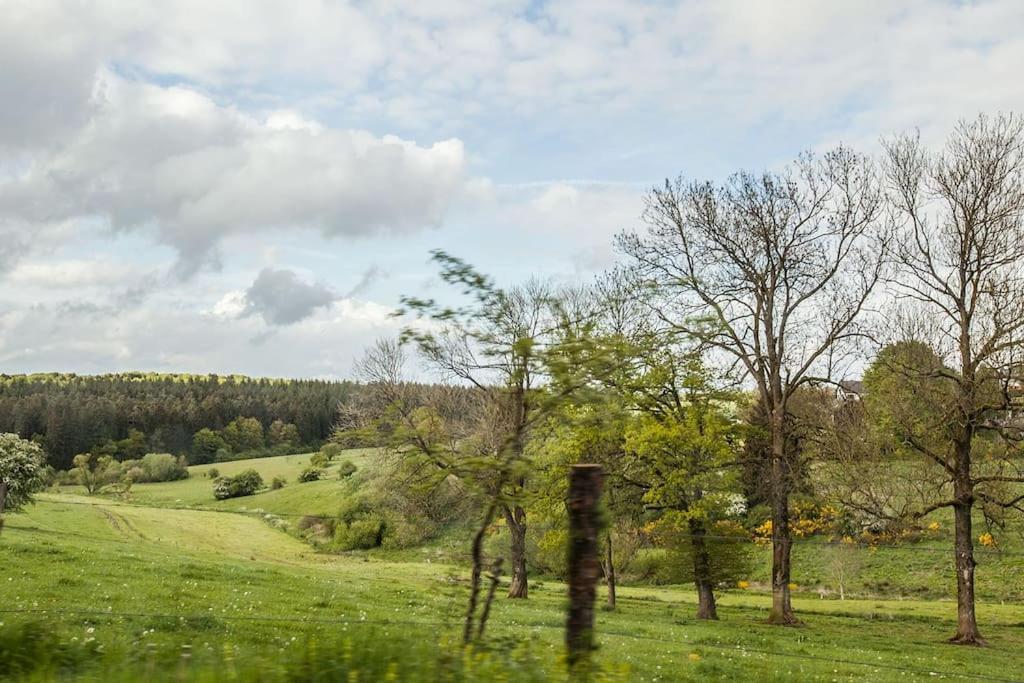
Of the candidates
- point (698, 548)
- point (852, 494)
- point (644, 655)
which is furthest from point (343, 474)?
point (644, 655)

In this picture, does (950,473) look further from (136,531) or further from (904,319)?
(136,531)

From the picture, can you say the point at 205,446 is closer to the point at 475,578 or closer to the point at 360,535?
the point at 360,535

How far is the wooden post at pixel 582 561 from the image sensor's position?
5500 millimetres

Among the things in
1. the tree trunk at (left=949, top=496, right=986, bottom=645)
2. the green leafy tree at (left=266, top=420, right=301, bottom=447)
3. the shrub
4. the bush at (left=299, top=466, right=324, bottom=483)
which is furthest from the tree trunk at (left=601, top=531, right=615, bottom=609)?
the green leafy tree at (left=266, top=420, right=301, bottom=447)

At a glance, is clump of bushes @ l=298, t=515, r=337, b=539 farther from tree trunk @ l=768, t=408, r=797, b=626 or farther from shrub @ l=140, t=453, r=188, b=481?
tree trunk @ l=768, t=408, r=797, b=626

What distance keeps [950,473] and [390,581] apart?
16.9 meters

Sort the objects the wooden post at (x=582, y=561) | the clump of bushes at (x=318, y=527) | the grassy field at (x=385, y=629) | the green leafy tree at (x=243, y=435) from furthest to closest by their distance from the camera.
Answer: the green leafy tree at (x=243, y=435)
the clump of bushes at (x=318, y=527)
the wooden post at (x=582, y=561)
the grassy field at (x=385, y=629)

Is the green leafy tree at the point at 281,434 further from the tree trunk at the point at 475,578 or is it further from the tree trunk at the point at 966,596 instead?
the tree trunk at the point at 475,578

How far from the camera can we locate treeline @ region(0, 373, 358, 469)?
256 ft

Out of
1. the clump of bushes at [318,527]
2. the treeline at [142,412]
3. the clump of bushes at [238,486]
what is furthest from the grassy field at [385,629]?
the treeline at [142,412]

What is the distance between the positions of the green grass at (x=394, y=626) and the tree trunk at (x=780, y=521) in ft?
2.85

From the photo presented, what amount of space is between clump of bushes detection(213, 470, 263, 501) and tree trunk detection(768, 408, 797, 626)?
4718 centimetres

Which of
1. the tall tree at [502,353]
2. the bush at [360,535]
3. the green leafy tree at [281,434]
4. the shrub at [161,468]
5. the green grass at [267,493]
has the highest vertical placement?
the green leafy tree at [281,434]

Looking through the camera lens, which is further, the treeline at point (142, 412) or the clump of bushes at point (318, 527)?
the treeline at point (142, 412)
